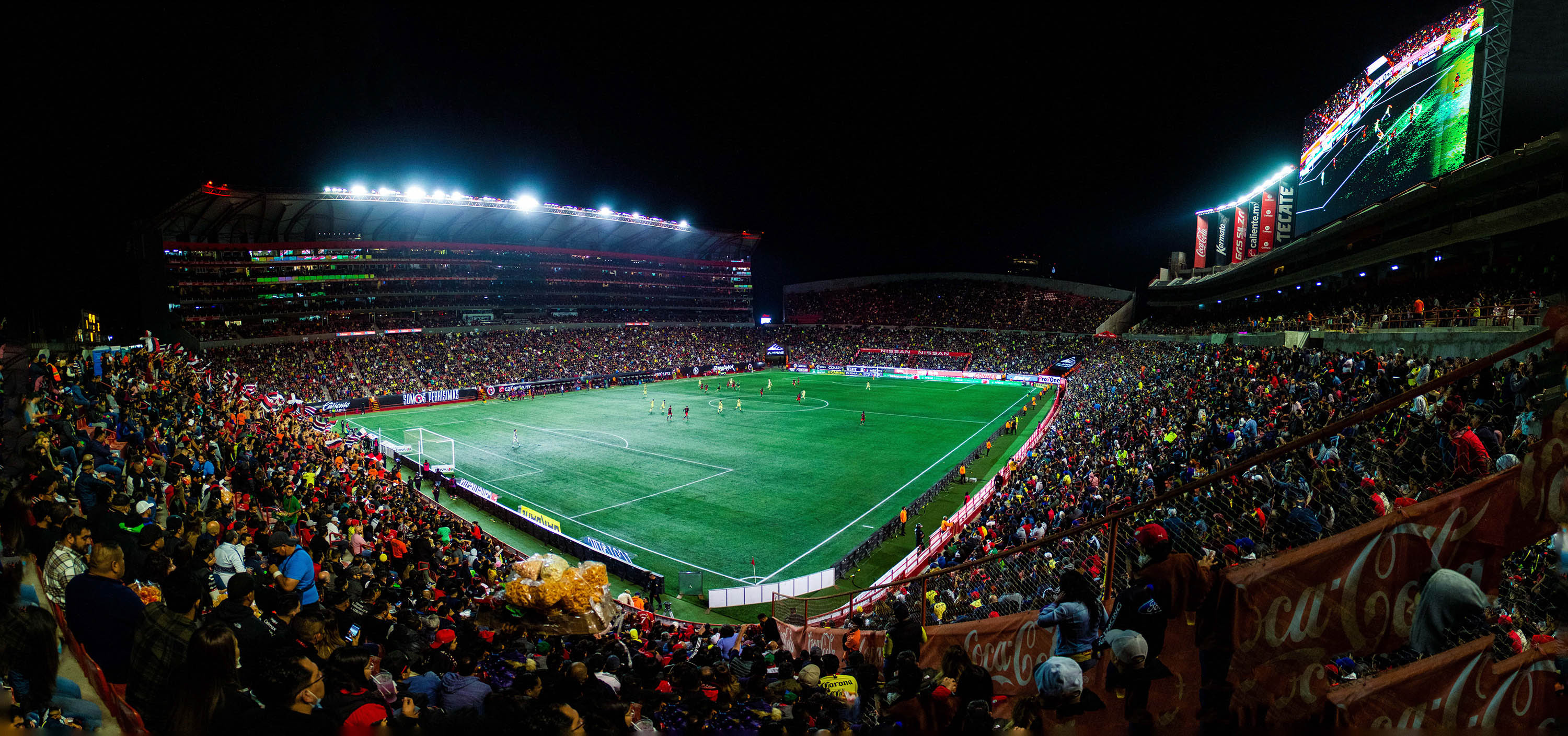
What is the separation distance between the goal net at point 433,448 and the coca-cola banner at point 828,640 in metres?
21.4

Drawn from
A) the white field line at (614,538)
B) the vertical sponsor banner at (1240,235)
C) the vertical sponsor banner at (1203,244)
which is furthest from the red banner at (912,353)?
the white field line at (614,538)

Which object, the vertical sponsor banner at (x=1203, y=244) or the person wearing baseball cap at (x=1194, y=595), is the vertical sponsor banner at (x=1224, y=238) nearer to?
the vertical sponsor banner at (x=1203, y=244)

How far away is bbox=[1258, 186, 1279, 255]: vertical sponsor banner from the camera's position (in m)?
42.8

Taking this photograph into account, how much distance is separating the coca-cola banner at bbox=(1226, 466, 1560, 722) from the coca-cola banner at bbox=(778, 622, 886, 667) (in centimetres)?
463

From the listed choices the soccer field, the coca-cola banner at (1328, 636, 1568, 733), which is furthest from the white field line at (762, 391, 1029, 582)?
the coca-cola banner at (1328, 636, 1568, 733)

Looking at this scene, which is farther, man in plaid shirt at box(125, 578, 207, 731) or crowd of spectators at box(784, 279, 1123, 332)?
crowd of spectators at box(784, 279, 1123, 332)

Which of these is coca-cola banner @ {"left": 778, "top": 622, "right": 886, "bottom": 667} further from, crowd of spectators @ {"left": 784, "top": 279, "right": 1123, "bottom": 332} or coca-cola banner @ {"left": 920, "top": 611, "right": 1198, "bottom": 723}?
crowd of spectators @ {"left": 784, "top": 279, "right": 1123, "bottom": 332}

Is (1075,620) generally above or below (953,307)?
below

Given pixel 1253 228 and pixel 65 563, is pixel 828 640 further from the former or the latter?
pixel 1253 228

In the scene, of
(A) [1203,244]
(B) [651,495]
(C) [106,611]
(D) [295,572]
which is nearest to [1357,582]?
(C) [106,611]

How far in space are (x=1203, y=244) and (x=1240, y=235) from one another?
13064mm

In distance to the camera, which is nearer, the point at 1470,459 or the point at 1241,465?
the point at 1241,465

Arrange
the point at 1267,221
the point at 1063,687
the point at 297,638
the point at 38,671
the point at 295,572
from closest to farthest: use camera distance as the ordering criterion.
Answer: the point at 1063,687, the point at 38,671, the point at 297,638, the point at 295,572, the point at 1267,221

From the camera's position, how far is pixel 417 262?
232ft
